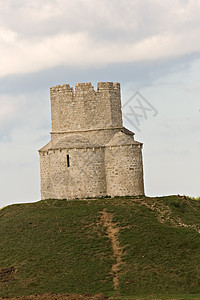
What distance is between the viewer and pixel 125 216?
38.5 meters

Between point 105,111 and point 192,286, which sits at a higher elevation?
point 105,111

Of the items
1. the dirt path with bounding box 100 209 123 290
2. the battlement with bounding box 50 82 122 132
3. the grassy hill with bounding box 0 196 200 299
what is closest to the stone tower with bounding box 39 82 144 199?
the battlement with bounding box 50 82 122 132

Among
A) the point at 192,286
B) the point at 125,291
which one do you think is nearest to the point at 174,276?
the point at 192,286

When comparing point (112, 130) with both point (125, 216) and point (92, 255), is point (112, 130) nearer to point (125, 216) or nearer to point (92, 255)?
point (125, 216)

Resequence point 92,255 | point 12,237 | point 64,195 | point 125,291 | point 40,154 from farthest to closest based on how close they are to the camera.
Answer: point 40,154, point 64,195, point 12,237, point 92,255, point 125,291

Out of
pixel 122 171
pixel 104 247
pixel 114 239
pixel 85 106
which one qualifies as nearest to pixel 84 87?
pixel 85 106

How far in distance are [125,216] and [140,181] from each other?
17.1 ft

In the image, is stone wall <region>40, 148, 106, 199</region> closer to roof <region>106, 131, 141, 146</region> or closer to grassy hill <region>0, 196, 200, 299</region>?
grassy hill <region>0, 196, 200, 299</region>

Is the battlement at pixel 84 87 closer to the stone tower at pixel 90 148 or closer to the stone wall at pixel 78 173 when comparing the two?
the stone tower at pixel 90 148

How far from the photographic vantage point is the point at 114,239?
36.2m

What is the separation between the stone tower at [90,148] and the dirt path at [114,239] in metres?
3.74

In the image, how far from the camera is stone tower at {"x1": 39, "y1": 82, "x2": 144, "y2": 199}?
1663 inches

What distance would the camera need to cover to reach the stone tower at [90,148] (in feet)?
139

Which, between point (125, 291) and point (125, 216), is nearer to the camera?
point (125, 291)
